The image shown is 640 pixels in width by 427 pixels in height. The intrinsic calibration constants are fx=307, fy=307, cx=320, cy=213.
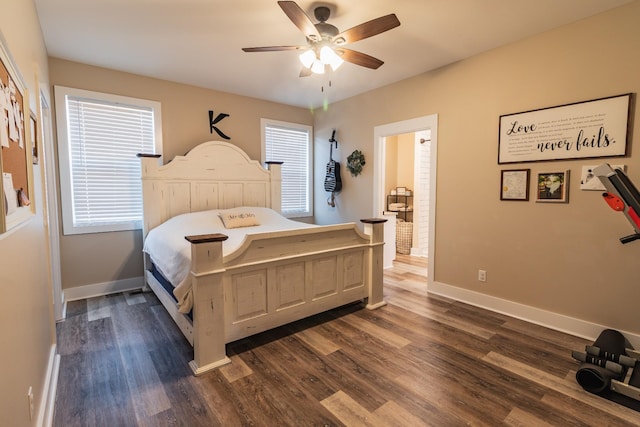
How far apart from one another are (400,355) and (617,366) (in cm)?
131

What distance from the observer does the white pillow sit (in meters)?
3.59

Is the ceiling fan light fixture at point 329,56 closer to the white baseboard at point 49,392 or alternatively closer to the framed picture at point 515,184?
the framed picture at point 515,184

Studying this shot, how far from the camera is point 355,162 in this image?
4.53 metres

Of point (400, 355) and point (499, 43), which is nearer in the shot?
point (400, 355)

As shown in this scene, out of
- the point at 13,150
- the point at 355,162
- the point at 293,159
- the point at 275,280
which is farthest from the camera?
the point at 293,159

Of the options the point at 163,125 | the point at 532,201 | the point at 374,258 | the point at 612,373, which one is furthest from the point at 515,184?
the point at 163,125

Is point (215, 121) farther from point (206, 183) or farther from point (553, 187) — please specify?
point (553, 187)

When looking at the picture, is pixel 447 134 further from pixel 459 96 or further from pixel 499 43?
pixel 499 43

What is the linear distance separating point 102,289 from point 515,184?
4.59 m

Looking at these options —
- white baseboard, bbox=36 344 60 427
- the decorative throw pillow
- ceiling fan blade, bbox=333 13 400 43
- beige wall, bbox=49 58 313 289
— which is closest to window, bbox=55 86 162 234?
beige wall, bbox=49 58 313 289

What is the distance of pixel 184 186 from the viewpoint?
12.8ft

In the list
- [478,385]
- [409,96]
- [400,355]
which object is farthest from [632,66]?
[400,355]

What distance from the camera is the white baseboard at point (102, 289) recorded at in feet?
11.2

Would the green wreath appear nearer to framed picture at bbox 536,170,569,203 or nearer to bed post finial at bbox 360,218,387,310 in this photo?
bed post finial at bbox 360,218,387,310
